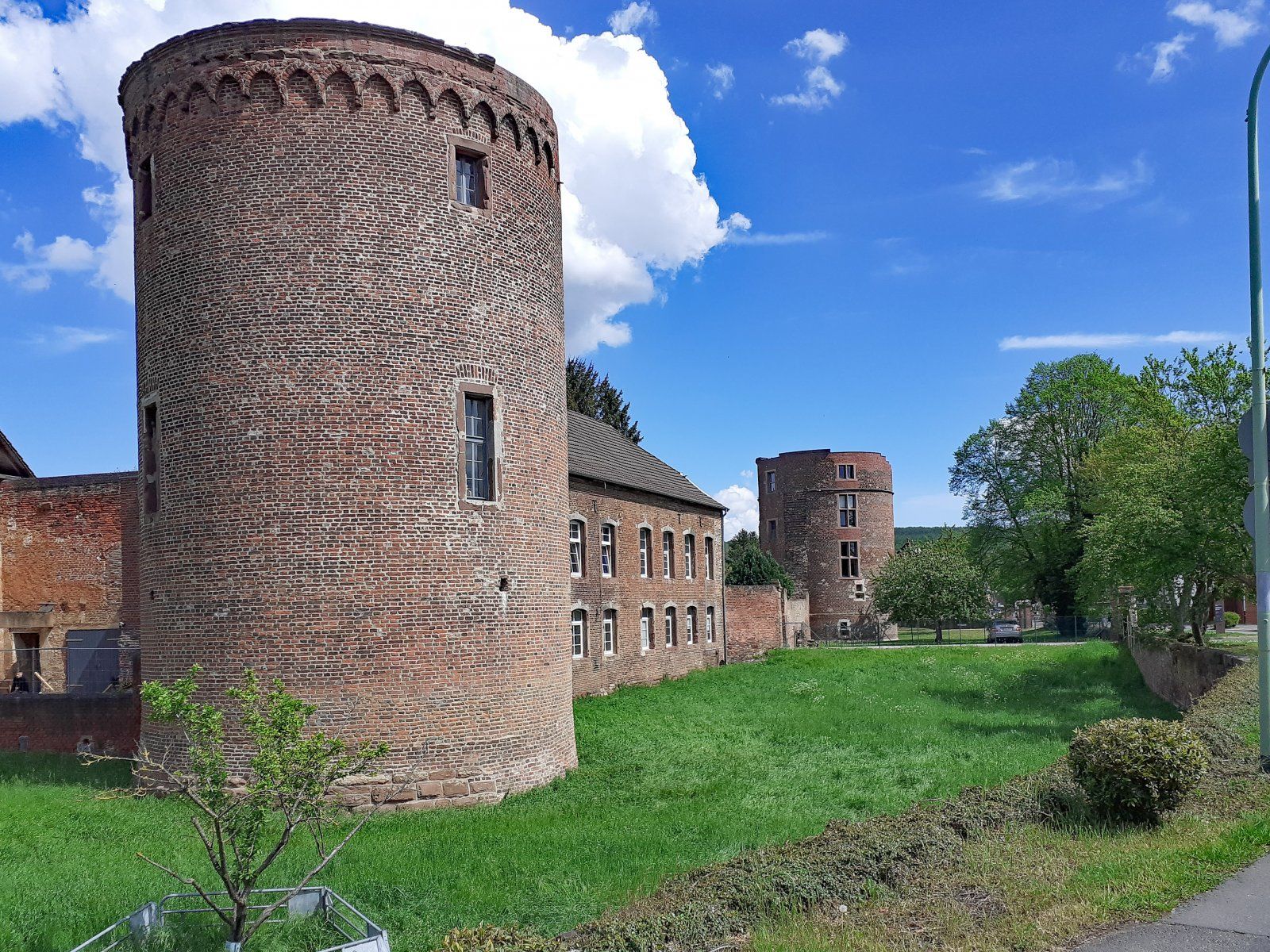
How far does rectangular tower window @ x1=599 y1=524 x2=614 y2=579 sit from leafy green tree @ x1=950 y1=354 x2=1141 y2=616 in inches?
1106

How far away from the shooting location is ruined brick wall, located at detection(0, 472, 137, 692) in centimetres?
2406

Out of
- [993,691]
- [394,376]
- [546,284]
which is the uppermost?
[546,284]

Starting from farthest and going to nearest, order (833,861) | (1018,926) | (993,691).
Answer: (993,691) → (833,861) → (1018,926)

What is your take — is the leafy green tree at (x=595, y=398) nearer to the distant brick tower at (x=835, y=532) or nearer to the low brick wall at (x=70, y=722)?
the distant brick tower at (x=835, y=532)

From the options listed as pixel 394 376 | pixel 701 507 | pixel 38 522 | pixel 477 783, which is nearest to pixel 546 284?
pixel 394 376

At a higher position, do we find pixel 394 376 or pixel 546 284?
pixel 546 284

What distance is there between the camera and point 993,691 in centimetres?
2778

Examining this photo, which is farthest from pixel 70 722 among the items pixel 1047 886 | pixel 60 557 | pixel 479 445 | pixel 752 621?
pixel 752 621

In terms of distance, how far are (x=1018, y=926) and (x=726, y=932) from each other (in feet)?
7.28

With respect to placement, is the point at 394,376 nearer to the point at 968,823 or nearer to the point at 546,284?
the point at 546,284

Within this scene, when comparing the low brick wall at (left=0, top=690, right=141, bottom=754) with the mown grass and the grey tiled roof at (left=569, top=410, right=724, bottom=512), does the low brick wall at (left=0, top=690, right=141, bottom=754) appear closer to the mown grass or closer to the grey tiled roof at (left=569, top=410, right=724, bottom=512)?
the grey tiled roof at (left=569, top=410, right=724, bottom=512)

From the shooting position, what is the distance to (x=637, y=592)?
103 feet

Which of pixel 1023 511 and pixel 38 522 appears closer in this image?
pixel 38 522

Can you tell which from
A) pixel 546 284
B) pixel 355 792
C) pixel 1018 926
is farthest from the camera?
pixel 546 284
